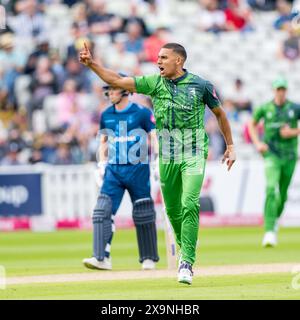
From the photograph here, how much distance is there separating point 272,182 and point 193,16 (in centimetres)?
1266

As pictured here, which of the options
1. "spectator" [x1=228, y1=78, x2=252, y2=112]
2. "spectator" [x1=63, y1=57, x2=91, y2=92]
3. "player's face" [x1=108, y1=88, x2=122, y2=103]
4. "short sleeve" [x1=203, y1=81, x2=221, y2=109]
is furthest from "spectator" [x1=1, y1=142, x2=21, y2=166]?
"short sleeve" [x1=203, y1=81, x2=221, y2=109]

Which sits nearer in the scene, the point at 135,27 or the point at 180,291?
the point at 180,291

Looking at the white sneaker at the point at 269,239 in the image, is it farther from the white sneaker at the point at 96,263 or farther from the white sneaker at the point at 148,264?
the white sneaker at the point at 96,263

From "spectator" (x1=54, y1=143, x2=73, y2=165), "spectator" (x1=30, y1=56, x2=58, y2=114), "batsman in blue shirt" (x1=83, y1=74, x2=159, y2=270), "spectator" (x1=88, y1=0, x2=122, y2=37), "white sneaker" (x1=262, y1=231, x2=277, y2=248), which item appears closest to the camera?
"batsman in blue shirt" (x1=83, y1=74, x2=159, y2=270)

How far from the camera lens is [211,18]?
29.3 metres

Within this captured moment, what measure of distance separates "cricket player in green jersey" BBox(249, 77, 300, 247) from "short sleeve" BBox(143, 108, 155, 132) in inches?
158

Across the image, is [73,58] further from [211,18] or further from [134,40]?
[211,18]

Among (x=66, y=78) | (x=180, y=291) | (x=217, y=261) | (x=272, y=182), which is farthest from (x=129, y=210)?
(x=180, y=291)

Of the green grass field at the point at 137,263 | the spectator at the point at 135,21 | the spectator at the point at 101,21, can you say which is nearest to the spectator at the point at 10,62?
the spectator at the point at 101,21

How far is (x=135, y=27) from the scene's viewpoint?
28031mm

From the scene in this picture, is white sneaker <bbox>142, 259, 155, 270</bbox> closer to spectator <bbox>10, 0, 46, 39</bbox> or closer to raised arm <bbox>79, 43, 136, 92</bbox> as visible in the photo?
raised arm <bbox>79, 43, 136, 92</bbox>

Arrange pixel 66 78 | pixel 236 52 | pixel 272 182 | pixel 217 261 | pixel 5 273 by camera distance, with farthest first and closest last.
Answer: pixel 236 52 < pixel 66 78 < pixel 272 182 < pixel 217 261 < pixel 5 273

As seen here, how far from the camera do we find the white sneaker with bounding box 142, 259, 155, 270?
45.7 ft

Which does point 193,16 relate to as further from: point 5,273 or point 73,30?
point 5,273
